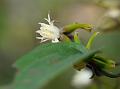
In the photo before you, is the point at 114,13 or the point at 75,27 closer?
the point at 75,27

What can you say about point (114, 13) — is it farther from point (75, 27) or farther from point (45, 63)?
point (45, 63)

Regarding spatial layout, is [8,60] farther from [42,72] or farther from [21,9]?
[42,72]

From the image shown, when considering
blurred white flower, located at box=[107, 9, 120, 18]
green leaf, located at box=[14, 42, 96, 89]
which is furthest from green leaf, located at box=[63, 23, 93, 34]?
blurred white flower, located at box=[107, 9, 120, 18]

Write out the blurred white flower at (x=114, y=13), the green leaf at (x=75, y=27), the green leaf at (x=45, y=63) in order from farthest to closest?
the blurred white flower at (x=114, y=13), the green leaf at (x=75, y=27), the green leaf at (x=45, y=63)

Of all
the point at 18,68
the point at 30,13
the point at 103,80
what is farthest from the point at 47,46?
the point at 30,13

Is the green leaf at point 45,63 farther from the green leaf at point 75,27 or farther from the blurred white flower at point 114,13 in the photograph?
the blurred white flower at point 114,13

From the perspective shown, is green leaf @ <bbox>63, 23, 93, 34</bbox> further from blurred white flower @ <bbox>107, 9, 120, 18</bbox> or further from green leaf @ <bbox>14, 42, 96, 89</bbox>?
blurred white flower @ <bbox>107, 9, 120, 18</bbox>

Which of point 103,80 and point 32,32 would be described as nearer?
point 103,80

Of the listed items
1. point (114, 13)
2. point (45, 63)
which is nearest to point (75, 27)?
point (45, 63)

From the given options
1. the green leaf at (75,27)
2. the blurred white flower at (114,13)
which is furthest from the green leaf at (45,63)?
the blurred white flower at (114,13)
